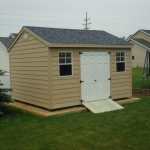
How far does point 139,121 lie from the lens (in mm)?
7535

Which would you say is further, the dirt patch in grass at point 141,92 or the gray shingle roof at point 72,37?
the dirt patch in grass at point 141,92

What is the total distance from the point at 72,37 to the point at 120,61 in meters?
2.44

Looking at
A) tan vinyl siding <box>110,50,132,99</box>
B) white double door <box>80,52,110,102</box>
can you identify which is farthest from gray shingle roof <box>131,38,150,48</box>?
white double door <box>80,52,110,102</box>

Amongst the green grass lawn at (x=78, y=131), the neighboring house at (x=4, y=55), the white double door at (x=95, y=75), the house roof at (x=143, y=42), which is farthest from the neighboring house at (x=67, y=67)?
the house roof at (x=143, y=42)

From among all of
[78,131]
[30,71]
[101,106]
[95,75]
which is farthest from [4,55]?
[78,131]

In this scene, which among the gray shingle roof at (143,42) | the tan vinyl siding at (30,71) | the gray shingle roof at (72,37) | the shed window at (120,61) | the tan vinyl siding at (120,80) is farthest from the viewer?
the gray shingle roof at (143,42)

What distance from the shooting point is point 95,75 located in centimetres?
1010

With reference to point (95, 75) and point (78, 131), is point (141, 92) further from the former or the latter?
point (78, 131)

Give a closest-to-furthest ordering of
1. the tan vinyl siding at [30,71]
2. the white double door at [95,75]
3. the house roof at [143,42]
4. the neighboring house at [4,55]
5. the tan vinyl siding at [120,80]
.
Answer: the tan vinyl siding at [30,71], the white double door at [95,75], the tan vinyl siding at [120,80], the neighboring house at [4,55], the house roof at [143,42]

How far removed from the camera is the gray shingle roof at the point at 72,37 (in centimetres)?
936

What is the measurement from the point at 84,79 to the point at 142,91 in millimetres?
4358

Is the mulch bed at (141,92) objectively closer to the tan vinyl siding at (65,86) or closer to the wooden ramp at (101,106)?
the wooden ramp at (101,106)

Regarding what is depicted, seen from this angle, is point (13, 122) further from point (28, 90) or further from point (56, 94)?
point (28, 90)

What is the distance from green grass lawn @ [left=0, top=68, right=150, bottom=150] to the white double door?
1.19m
